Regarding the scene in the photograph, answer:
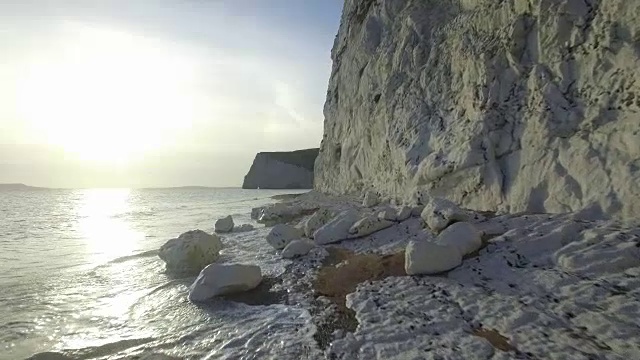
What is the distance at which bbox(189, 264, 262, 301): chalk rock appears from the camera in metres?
5.92

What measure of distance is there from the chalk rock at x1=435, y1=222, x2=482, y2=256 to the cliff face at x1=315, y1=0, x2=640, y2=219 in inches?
75.2

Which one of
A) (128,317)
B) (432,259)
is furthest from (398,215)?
(128,317)

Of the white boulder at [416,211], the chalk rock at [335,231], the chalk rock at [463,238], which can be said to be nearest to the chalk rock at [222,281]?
the chalk rock at [335,231]

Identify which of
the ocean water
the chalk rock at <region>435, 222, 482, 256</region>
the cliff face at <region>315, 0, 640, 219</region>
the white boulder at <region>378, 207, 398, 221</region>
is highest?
the cliff face at <region>315, 0, 640, 219</region>

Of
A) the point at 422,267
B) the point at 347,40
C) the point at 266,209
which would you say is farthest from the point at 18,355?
the point at 347,40

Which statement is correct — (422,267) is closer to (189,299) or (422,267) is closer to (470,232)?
(470,232)

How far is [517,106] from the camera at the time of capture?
8.65m

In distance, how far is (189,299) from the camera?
233 inches

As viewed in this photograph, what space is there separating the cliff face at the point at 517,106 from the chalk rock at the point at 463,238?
6.27 ft

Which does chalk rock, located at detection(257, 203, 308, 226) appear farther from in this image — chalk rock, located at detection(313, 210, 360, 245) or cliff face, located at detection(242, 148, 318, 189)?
cliff face, located at detection(242, 148, 318, 189)

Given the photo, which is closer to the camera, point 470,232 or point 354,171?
point 470,232

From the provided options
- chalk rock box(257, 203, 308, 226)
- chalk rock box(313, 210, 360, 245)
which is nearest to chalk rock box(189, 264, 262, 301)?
chalk rock box(313, 210, 360, 245)

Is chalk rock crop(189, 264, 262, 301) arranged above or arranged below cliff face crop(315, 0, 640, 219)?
below

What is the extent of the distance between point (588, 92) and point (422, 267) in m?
5.15
